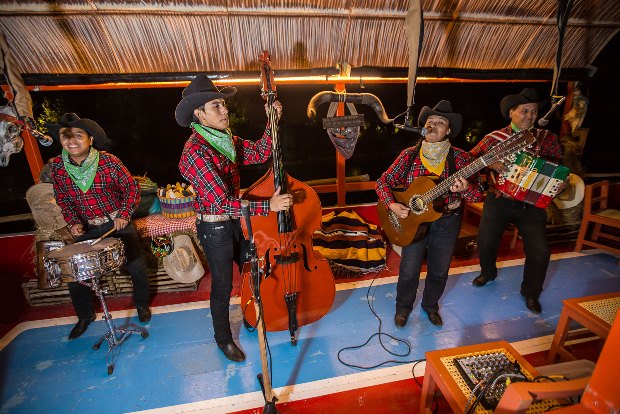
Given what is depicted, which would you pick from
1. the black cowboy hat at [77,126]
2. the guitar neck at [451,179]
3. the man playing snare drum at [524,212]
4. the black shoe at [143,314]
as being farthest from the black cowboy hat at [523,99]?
the black shoe at [143,314]

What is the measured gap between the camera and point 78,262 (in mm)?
2422

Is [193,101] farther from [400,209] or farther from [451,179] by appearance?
[451,179]

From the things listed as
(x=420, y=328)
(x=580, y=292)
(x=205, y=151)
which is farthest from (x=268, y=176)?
(x=580, y=292)

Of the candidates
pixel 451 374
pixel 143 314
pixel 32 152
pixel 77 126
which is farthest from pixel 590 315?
pixel 32 152

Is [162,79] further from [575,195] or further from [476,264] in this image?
[575,195]

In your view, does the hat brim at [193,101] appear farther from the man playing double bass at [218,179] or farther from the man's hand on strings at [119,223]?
the man's hand on strings at [119,223]

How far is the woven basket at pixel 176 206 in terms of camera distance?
416 centimetres

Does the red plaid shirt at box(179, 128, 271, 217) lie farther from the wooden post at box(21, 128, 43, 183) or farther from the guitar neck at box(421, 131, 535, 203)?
the wooden post at box(21, 128, 43, 183)

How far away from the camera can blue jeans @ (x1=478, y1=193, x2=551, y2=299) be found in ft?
10.8

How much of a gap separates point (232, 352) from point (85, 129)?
101 inches

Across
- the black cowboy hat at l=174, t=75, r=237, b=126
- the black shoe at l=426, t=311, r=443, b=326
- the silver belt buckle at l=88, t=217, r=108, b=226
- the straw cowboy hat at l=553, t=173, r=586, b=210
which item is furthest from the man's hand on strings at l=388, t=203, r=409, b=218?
the straw cowboy hat at l=553, t=173, r=586, b=210

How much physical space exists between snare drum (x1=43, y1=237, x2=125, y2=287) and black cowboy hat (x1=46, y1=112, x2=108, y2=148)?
1.13m

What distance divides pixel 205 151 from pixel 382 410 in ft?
8.10

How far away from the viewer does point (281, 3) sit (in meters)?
3.25
